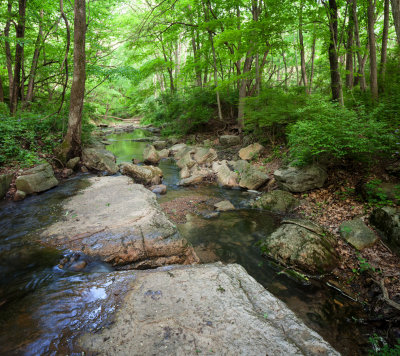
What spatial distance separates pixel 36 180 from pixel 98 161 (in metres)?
2.95

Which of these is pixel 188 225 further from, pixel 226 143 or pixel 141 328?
pixel 226 143

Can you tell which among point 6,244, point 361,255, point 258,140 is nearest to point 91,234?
point 6,244

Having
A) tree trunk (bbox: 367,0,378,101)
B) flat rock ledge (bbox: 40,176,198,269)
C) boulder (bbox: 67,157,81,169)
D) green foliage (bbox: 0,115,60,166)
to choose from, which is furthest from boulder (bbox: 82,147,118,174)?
tree trunk (bbox: 367,0,378,101)

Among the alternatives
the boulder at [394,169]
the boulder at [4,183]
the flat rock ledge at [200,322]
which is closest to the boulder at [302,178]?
the boulder at [394,169]

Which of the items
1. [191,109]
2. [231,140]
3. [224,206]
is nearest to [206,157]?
[231,140]

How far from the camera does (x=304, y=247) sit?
3.90 meters

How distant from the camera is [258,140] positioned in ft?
34.7

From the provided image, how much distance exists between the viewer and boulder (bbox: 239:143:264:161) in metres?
9.70

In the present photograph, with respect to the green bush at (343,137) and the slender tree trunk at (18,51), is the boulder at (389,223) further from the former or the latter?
the slender tree trunk at (18,51)

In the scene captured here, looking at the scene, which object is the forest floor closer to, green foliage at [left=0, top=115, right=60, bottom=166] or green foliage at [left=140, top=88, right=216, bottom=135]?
green foliage at [left=0, top=115, right=60, bottom=166]

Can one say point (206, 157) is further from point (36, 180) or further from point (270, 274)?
point (270, 274)

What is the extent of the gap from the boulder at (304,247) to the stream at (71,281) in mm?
246

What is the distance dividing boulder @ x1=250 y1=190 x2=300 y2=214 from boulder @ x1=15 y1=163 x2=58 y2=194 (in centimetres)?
637

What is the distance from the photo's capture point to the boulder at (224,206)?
6.39 metres
